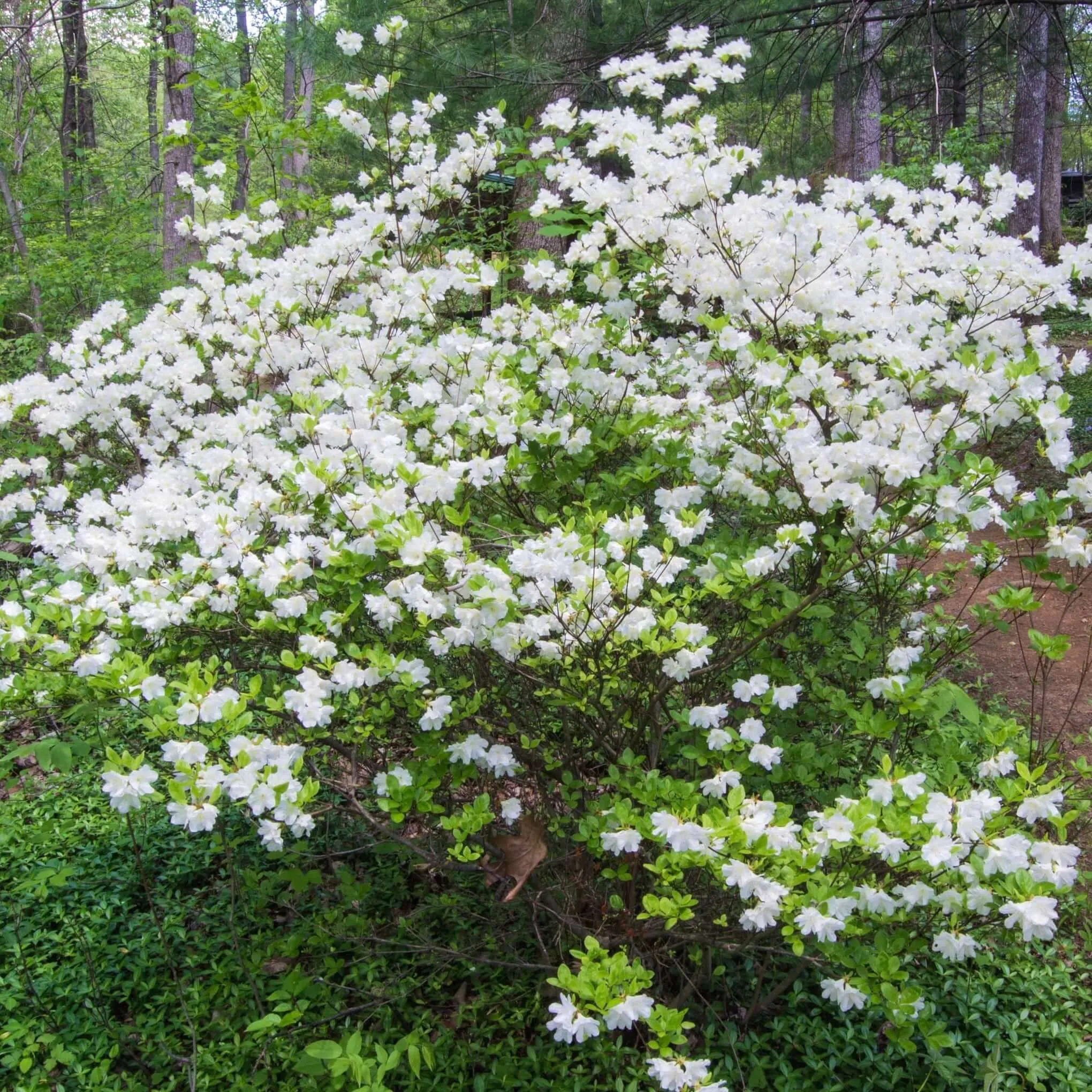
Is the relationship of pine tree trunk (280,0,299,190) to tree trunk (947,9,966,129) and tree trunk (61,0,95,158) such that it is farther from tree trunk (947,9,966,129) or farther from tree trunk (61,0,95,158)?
tree trunk (947,9,966,129)

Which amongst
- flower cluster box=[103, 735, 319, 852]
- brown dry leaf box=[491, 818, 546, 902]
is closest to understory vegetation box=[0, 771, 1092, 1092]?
brown dry leaf box=[491, 818, 546, 902]

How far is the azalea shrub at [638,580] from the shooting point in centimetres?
197

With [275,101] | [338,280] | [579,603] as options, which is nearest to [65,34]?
[275,101]

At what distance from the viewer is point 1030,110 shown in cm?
877

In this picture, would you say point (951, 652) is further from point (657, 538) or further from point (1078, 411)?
point (1078, 411)

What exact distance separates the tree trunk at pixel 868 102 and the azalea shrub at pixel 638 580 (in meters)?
1.54

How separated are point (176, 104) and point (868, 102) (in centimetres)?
777

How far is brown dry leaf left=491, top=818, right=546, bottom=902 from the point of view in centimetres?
245

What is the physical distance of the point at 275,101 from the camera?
4891mm

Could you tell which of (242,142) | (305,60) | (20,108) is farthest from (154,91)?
(242,142)

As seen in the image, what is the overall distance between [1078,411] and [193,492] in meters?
8.05

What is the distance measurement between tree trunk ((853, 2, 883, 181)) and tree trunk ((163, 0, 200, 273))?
4940mm

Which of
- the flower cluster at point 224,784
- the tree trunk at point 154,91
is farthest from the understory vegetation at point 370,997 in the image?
the tree trunk at point 154,91

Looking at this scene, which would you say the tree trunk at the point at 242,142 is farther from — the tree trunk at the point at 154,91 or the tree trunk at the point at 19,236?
the tree trunk at the point at 19,236
